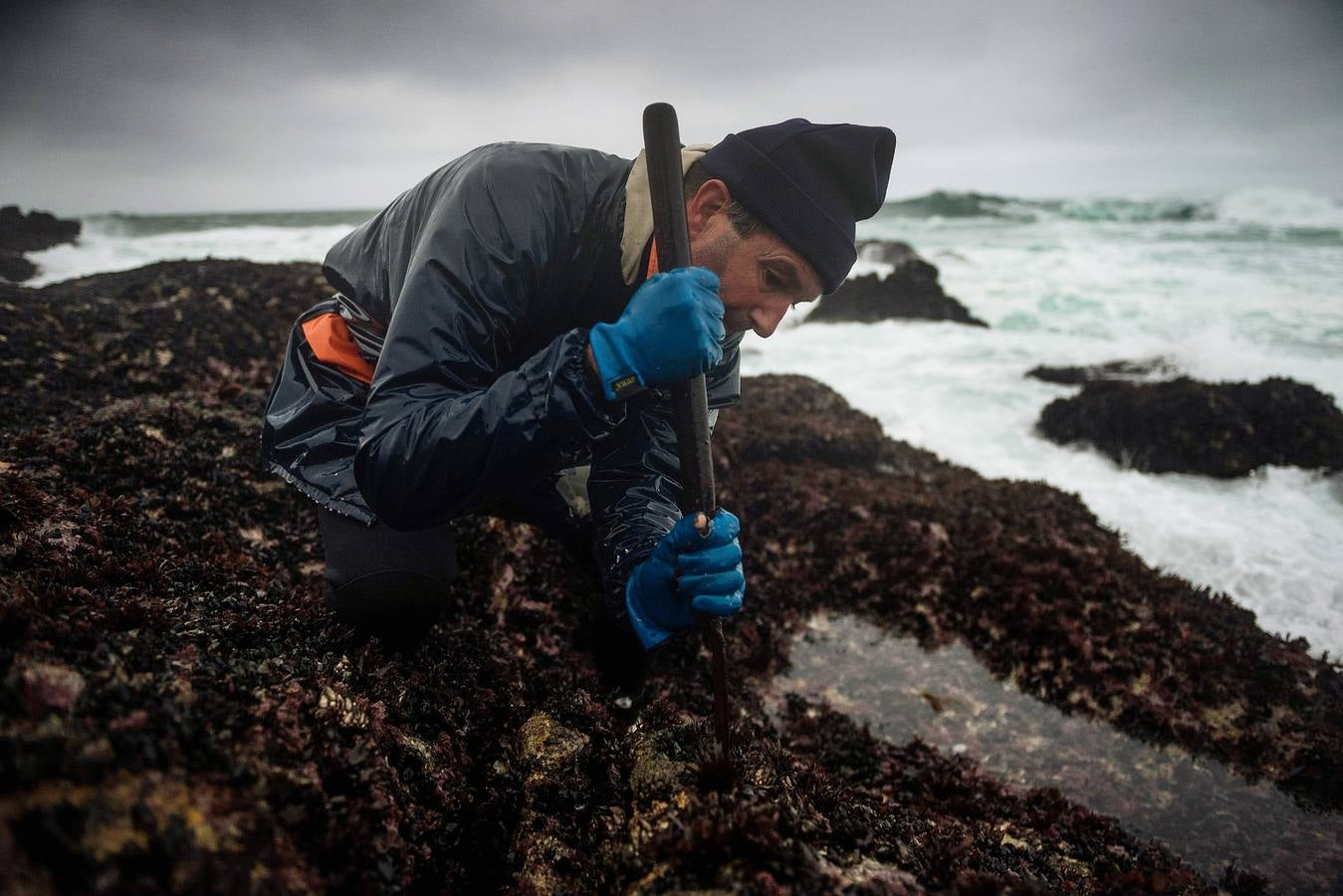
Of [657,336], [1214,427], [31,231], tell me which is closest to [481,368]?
[657,336]

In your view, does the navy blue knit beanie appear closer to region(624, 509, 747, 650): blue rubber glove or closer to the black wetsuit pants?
region(624, 509, 747, 650): blue rubber glove

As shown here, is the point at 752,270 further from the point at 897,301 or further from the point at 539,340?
the point at 897,301

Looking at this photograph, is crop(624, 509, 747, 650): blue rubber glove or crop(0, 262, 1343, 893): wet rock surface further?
crop(624, 509, 747, 650): blue rubber glove

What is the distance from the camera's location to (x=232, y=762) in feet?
4.83

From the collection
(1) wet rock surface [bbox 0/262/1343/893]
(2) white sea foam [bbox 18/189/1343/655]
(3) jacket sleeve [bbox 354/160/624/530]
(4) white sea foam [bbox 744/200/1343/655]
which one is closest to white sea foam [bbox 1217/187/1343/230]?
(2) white sea foam [bbox 18/189/1343/655]

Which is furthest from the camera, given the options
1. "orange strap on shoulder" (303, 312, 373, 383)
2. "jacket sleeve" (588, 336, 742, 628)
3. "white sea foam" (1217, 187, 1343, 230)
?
"white sea foam" (1217, 187, 1343, 230)

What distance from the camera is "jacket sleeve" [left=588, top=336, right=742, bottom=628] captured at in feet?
10.7

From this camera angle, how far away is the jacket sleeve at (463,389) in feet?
7.08

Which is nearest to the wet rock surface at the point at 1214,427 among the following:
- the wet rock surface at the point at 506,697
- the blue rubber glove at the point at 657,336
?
the wet rock surface at the point at 506,697

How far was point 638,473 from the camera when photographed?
11.4 ft

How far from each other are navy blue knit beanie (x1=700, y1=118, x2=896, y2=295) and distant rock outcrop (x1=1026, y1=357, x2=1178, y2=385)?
1371 centimetres

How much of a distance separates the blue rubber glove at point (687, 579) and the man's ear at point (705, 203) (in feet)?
4.07

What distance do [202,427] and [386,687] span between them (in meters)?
3.25

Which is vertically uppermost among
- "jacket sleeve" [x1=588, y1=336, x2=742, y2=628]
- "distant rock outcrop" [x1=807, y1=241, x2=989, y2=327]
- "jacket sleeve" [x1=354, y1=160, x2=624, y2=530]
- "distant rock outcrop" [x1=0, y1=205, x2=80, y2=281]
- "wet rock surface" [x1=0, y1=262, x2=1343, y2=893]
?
"distant rock outcrop" [x1=0, y1=205, x2=80, y2=281]
